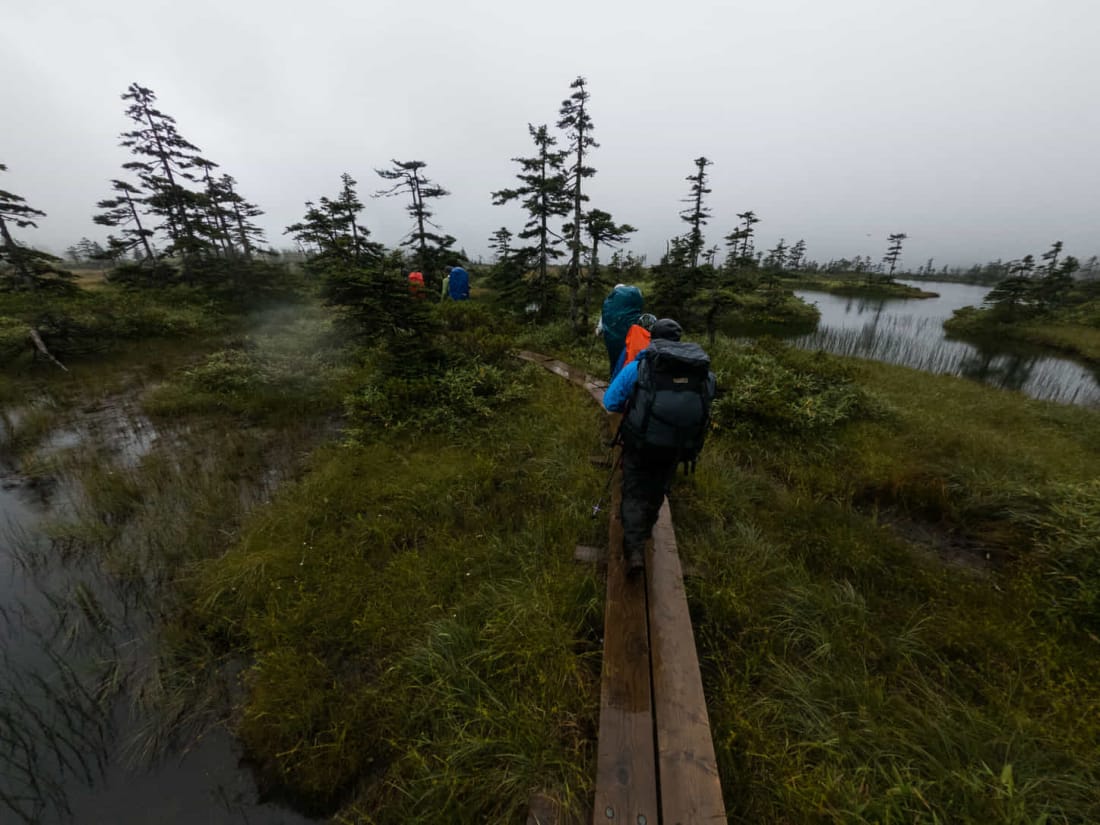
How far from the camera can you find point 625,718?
230 centimetres

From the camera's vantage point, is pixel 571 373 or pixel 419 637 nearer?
pixel 419 637

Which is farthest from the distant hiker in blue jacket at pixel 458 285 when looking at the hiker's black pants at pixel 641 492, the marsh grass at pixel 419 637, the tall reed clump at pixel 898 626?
the hiker's black pants at pixel 641 492

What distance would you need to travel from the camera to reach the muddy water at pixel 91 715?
2.46 meters

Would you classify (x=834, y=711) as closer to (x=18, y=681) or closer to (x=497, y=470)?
(x=497, y=470)

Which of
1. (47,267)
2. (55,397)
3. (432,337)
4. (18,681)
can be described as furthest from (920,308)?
(47,267)

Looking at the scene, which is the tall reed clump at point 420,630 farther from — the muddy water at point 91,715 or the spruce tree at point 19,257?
the spruce tree at point 19,257

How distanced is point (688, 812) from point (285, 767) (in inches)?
106

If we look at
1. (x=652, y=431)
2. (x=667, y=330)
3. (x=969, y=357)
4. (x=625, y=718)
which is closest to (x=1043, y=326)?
(x=969, y=357)

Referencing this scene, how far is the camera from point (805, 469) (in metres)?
5.87

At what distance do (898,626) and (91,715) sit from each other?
22.3 ft

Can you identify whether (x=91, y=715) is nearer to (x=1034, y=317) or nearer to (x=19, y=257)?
(x=19, y=257)

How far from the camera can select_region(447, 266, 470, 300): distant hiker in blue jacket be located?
1800cm

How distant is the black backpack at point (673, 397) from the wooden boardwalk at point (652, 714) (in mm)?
1285

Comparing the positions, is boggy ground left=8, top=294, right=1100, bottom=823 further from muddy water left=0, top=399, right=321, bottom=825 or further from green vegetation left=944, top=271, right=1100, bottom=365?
green vegetation left=944, top=271, right=1100, bottom=365
